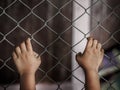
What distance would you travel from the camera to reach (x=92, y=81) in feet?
6.19

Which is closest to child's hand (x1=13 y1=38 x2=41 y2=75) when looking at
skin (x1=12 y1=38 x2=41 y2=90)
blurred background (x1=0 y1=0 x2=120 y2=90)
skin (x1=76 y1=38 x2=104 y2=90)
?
skin (x1=12 y1=38 x2=41 y2=90)

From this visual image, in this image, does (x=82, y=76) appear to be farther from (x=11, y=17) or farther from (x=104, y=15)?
(x=11, y=17)

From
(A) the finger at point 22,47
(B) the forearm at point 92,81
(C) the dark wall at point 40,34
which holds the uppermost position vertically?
(C) the dark wall at point 40,34

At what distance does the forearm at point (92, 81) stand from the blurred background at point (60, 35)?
0.15m

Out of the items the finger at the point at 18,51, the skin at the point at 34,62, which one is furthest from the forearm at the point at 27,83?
the finger at the point at 18,51

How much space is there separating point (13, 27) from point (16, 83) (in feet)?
0.88

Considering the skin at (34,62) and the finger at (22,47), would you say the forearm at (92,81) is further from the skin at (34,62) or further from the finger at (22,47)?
the finger at (22,47)

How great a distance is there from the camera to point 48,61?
206cm

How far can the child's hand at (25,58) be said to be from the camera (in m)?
1.88

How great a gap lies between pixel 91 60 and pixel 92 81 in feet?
0.36

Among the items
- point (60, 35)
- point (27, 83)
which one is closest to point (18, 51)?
point (27, 83)

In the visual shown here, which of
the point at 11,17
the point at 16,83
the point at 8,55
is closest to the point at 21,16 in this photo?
the point at 11,17

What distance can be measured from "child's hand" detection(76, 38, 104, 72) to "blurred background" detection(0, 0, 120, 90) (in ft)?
0.36

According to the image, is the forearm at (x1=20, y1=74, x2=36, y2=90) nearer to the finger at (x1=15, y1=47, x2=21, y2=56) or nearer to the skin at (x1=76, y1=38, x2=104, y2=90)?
the finger at (x1=15, y1=47, x2=21, y2=56)
